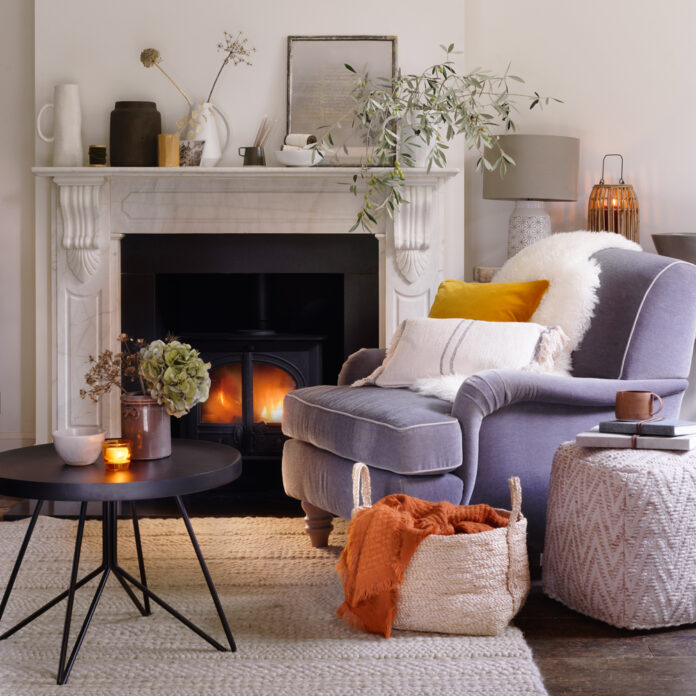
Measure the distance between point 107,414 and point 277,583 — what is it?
5.48 feet

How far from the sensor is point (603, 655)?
216cm

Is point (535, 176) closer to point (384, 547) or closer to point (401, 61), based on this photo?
point (401, 61)

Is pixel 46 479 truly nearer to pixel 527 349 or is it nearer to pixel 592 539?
pixel 592 539

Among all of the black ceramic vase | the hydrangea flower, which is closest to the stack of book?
the hydrangea flower

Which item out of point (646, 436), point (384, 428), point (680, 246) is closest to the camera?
point (646, 436)

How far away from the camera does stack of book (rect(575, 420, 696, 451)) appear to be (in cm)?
230

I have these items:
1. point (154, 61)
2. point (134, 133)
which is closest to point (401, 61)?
point (154, 61)

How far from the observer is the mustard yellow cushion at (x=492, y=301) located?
3.14m

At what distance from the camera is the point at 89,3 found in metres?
4.03

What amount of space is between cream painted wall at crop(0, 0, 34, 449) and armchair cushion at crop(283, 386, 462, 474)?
1823mm

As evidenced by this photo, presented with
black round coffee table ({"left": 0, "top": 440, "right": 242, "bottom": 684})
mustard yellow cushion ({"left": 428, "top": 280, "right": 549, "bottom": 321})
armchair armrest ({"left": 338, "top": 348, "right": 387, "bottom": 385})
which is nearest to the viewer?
black round coffee table ({"left": 0, "top": 440, "right": 242, "bottom": 684})

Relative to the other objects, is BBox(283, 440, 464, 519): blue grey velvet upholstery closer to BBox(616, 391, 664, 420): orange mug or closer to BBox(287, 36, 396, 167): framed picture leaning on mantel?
BBox(616, 391, 664, 420): orange mug

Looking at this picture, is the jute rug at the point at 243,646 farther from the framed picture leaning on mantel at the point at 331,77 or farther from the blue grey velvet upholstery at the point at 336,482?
the framed picture leaning on mantel at the point at 331,77

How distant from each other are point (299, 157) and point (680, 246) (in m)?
1.55
